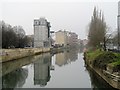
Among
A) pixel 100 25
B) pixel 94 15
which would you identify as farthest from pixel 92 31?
pixel 94 15

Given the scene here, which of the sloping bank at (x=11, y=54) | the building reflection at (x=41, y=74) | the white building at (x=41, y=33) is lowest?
the building reflection at (x=41, y=74)

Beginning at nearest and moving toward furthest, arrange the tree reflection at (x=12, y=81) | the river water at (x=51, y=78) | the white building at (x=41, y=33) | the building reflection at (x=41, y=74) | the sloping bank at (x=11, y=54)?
1. the river water at (x=51, y=78)
2. the tree reflection at (x=12, y=81)
3. the building reflection at (x=41, y=74)
4. the sloping bank at (x=11, y=54)
5. the white building at (x=41, y=33)

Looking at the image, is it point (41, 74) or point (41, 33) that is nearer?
point (41, 74)

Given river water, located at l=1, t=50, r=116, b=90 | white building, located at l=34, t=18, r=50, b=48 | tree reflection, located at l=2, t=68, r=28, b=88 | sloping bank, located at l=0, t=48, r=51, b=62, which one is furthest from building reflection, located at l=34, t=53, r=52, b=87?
white building, located at l=34, t=18, r=50, b=48

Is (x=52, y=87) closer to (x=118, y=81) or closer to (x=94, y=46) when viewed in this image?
(x=118, y=81)

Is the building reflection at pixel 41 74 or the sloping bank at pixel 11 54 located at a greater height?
the sloping bank at pixel 11 54

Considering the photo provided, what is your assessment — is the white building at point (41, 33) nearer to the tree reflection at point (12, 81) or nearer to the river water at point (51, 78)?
the river water at point (51, 78)

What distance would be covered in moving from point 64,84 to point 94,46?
22.9m

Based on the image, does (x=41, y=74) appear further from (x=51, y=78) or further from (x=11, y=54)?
(x=11, y=54)

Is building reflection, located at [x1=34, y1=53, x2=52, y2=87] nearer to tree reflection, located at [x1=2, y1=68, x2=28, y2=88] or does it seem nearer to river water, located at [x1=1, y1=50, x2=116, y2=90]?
river water, located at [x1=1, y1=50, x2=116, y2=90]

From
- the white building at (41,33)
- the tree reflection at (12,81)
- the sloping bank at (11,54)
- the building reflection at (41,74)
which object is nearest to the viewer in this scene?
the tree reflection at (12,81)

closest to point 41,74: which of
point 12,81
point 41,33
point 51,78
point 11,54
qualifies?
point 51,78

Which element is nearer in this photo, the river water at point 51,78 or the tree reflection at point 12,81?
the river water at point 51,78

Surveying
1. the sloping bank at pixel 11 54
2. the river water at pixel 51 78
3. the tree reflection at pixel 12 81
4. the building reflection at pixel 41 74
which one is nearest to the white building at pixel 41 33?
the sloping bank at pixel 11 54
